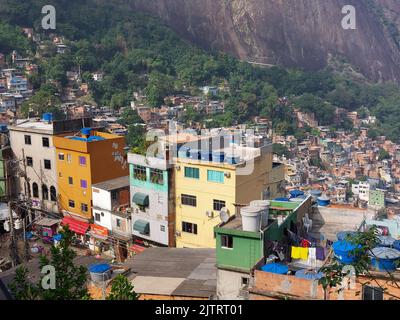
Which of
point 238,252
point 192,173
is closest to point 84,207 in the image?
point 192,173

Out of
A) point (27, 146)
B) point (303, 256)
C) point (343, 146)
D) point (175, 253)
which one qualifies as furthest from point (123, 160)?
point (343, 146)

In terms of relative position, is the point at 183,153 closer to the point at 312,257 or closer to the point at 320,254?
the point at 320,254

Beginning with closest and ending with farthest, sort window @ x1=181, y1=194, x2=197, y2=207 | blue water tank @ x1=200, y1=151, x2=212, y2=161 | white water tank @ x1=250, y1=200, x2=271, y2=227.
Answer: white water tank @ x1=250, y1=200, x2=271, y2=227 < blue water tank @ x1=200, y1=151, x2=212, y2=161 < window @ x1=181, y1=194, x2=197, y2=207

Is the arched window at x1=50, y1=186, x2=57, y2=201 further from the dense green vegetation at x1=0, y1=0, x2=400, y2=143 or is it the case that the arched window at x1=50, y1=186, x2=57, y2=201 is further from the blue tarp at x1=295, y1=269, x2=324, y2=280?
the dense green vegetation at x1=0, y1=0, x2=400, y2=143

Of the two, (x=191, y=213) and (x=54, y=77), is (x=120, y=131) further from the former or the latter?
(x=191, y=213)

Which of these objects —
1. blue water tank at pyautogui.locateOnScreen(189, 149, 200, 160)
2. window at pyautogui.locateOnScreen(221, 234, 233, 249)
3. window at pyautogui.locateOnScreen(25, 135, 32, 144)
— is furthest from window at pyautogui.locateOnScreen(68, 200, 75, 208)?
window at pyautogui.locateOnScreen(221, 234, 233, 249)
